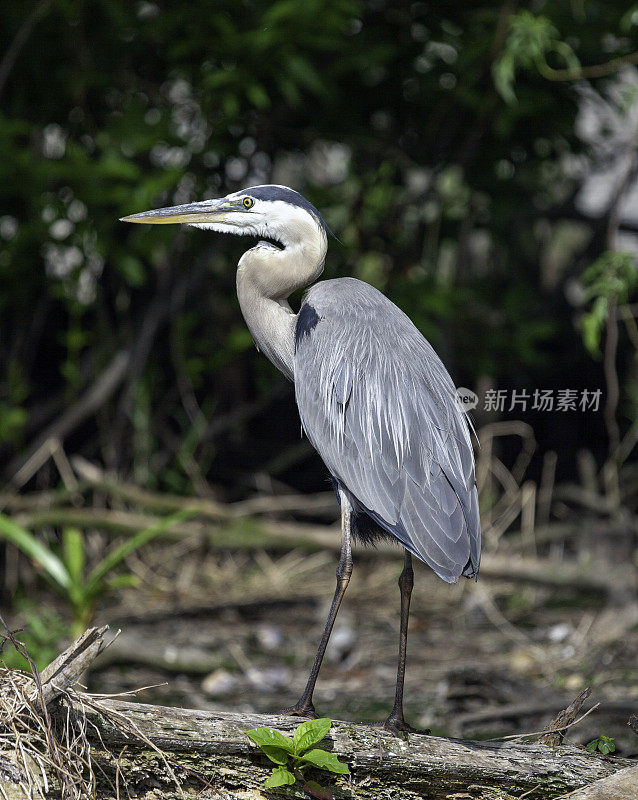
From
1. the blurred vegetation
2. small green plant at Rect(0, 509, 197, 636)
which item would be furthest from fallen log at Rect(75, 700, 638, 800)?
the blurred vegetation

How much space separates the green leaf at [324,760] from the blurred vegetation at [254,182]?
2.71 meters

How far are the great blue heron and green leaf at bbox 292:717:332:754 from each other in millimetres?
299

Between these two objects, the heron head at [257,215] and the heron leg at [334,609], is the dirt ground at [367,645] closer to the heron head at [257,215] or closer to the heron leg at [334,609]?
the heron leg at [334,609]

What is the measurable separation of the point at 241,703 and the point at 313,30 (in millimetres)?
3243

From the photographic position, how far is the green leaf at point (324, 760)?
81.7 inches

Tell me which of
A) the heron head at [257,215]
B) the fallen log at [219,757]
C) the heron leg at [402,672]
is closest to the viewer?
the fallen log at [219,757]

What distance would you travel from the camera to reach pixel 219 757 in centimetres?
216

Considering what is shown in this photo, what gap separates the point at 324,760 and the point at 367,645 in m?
2.76

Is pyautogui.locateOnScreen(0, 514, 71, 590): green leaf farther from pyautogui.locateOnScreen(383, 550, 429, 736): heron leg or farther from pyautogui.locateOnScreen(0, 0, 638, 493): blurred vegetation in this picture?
pyautogui.locateOnScreen(383, 550, 429, 736): heron leg

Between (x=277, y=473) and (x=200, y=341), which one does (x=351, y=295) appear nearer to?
(x=200, y=341)

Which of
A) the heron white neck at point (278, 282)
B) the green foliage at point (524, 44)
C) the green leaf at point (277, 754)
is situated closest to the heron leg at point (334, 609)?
the green leaf at point (277, 754)

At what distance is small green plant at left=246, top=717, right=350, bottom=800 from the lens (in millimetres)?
2084

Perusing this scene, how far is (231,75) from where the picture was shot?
14.6 ft

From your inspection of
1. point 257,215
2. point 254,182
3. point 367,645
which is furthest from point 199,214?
point 254,182
